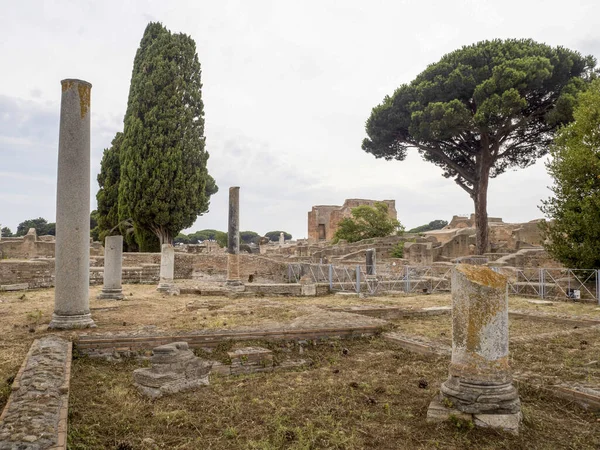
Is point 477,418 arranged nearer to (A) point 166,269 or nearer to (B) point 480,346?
(B) point 480,346

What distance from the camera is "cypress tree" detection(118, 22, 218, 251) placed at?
27.3 metres

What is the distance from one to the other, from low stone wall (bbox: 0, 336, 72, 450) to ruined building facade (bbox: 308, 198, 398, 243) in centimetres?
4859

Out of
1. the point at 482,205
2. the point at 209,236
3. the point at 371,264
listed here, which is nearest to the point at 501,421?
the point at 371,264

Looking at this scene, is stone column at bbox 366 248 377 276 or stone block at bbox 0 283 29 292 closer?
stone block at bbox 0 283 29 292

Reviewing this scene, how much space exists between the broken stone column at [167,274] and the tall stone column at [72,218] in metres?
7.66

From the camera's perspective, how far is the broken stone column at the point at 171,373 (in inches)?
201

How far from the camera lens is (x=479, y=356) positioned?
4.50 meters

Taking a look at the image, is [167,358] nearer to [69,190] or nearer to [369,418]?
[369,418]

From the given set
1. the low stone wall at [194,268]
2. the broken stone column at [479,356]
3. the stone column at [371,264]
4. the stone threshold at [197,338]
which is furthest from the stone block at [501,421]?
the low stone wall at [194,268]

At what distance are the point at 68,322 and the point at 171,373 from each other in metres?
3.69

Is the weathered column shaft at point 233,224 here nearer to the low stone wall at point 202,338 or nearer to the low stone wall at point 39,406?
the low stone wall at point 202,338

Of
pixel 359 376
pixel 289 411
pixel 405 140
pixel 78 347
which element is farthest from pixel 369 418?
pixel 405 140

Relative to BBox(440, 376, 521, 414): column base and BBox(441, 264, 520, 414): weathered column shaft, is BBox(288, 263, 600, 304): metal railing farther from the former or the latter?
BBox(440, 376, 521, 414): column base

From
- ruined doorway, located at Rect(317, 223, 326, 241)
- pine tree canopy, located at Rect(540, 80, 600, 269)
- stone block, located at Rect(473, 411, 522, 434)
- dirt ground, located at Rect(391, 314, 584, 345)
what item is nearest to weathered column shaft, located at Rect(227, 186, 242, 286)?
dirt ground, located at Rect(391, 314, 584, 345)
